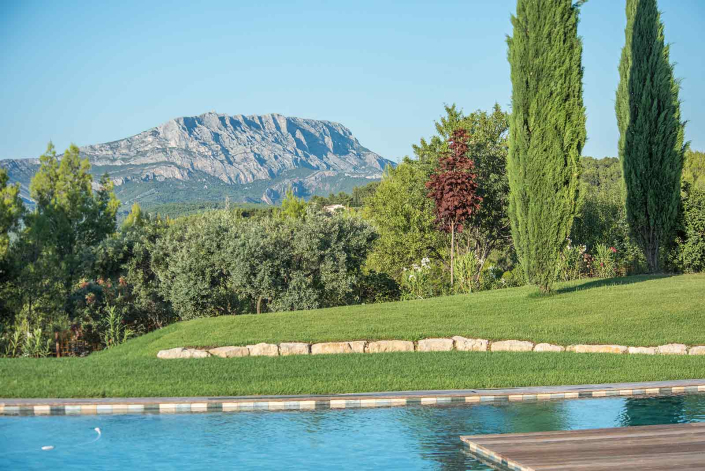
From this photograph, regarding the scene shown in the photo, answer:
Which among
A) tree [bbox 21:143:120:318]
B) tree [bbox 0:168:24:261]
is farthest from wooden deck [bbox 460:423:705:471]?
tree [bbox 0:168:24:261]

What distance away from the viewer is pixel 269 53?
33438mm

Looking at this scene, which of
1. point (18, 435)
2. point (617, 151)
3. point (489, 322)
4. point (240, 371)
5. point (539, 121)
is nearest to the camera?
point (18, 435)

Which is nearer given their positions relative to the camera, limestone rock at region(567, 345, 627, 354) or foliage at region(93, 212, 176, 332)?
limestone rock at region(567, 345, 627, 354)

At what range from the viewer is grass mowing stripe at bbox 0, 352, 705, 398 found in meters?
8.32

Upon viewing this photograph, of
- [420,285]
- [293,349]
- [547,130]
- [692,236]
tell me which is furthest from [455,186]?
[293,349]

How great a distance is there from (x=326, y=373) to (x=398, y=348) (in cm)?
254

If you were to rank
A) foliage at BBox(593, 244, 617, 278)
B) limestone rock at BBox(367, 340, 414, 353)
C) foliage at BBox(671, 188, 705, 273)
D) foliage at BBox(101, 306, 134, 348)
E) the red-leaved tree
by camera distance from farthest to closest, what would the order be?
foliage at BBox(593, 244, 617, 278) < foliage at BBox(671, 188, 705, 273) < the red-leaved tree < foliage at BBox(101, 306, 134, 348) < limestone rock at BBox(367, 340, 414, 353)

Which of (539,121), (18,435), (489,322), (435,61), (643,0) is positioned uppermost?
(435,61)

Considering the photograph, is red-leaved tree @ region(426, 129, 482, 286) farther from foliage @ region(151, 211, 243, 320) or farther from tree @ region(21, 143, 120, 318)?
tree @ region(21, 143, 120, 318)

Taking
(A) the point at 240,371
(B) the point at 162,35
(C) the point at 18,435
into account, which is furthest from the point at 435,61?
(C) the point at 18,435

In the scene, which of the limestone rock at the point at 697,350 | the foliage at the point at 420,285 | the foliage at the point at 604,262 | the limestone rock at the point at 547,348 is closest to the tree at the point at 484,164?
the foliage at the point at 420,285

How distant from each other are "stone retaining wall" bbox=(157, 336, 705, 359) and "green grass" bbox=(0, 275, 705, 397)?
17 centimetres

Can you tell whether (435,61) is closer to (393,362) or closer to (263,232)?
(263,232)

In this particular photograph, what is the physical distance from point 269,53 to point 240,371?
87.8 feet
